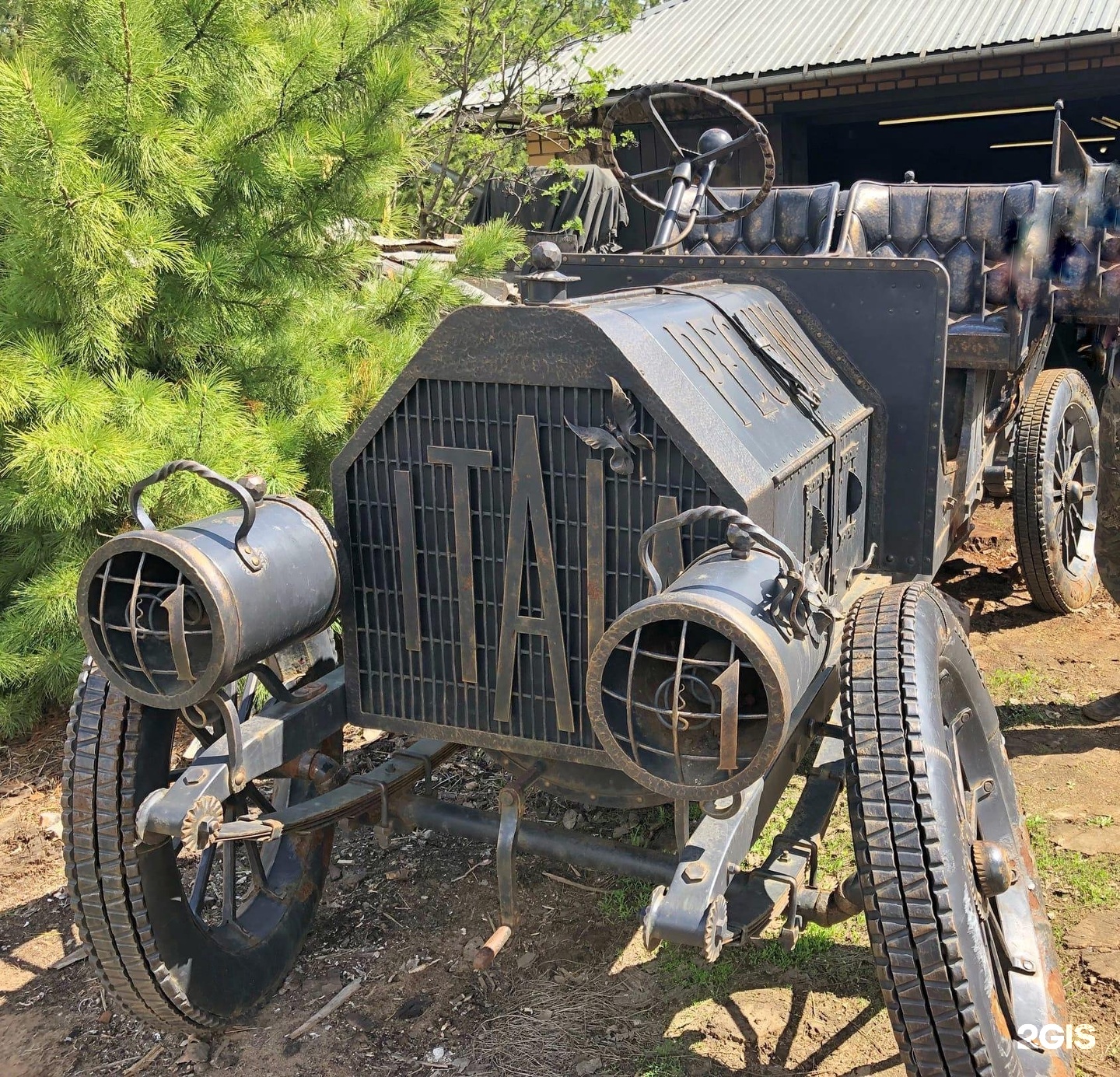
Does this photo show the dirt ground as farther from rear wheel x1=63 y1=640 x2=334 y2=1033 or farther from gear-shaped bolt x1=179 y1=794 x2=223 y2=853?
gear-shaped bolt x1=179 y1=794 x2=223 y2=853

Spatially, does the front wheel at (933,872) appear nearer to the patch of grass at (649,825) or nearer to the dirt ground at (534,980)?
the dirt ground at (534,980)

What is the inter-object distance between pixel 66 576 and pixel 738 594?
293cm

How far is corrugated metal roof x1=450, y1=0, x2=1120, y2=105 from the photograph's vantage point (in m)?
8.23

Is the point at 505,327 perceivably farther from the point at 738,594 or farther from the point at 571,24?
the point at 571,24

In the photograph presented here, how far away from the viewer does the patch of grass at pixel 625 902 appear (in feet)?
10.8

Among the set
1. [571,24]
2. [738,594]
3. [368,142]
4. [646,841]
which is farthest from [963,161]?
[738,594]

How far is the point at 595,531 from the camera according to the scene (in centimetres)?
252

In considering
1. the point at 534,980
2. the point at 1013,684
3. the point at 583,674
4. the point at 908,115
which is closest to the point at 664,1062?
the point at 534,980

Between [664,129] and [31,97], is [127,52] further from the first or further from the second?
[664,129]

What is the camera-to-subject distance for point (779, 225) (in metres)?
5.16

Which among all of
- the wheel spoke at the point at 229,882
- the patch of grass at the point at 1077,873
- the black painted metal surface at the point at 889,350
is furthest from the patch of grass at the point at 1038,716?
the wheel spoke at the point at 229,882

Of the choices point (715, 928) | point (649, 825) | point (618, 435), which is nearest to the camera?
point (715, 928)

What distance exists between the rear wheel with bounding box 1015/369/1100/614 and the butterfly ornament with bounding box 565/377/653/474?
2.98 m

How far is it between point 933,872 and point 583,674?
86cm
